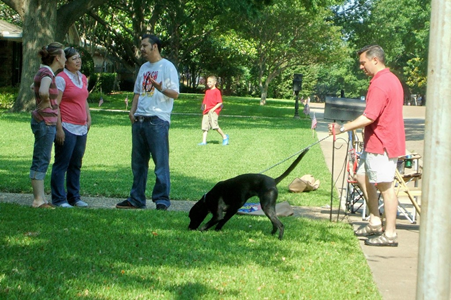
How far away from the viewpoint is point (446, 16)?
9.67 feet

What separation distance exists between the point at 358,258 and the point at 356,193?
3.37 metres

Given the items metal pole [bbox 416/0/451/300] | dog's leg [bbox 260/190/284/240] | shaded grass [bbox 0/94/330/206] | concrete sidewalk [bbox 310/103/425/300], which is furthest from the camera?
shaded grass [bbox 0/94/330/206]

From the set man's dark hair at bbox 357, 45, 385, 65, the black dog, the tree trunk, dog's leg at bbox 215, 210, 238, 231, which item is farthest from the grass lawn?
the tree trunk

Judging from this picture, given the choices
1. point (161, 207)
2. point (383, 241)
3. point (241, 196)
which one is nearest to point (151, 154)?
point (161, 207)

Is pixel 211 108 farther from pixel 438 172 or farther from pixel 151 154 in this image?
pixel 438 172

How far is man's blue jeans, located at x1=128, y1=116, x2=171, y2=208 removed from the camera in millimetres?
7859

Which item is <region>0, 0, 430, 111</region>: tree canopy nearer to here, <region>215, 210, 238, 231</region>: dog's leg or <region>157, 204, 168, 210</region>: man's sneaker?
<region>157, 204, 168, 210</region>: man's sneaker

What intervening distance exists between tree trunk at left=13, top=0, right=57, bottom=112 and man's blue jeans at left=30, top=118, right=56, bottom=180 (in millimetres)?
17980

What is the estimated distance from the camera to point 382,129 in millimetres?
6590

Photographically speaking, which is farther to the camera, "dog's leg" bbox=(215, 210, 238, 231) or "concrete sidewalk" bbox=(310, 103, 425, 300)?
"dog's leg" bbox=(215, 210, 238, 231)

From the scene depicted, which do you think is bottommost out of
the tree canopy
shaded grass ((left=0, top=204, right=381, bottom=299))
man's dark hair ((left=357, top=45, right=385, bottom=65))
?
shaded grass ((left=0, top=204, right=381, bottom=299))

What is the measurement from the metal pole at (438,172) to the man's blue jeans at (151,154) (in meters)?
5.12

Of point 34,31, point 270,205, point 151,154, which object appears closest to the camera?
point 270,205

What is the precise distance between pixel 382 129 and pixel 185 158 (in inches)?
315
